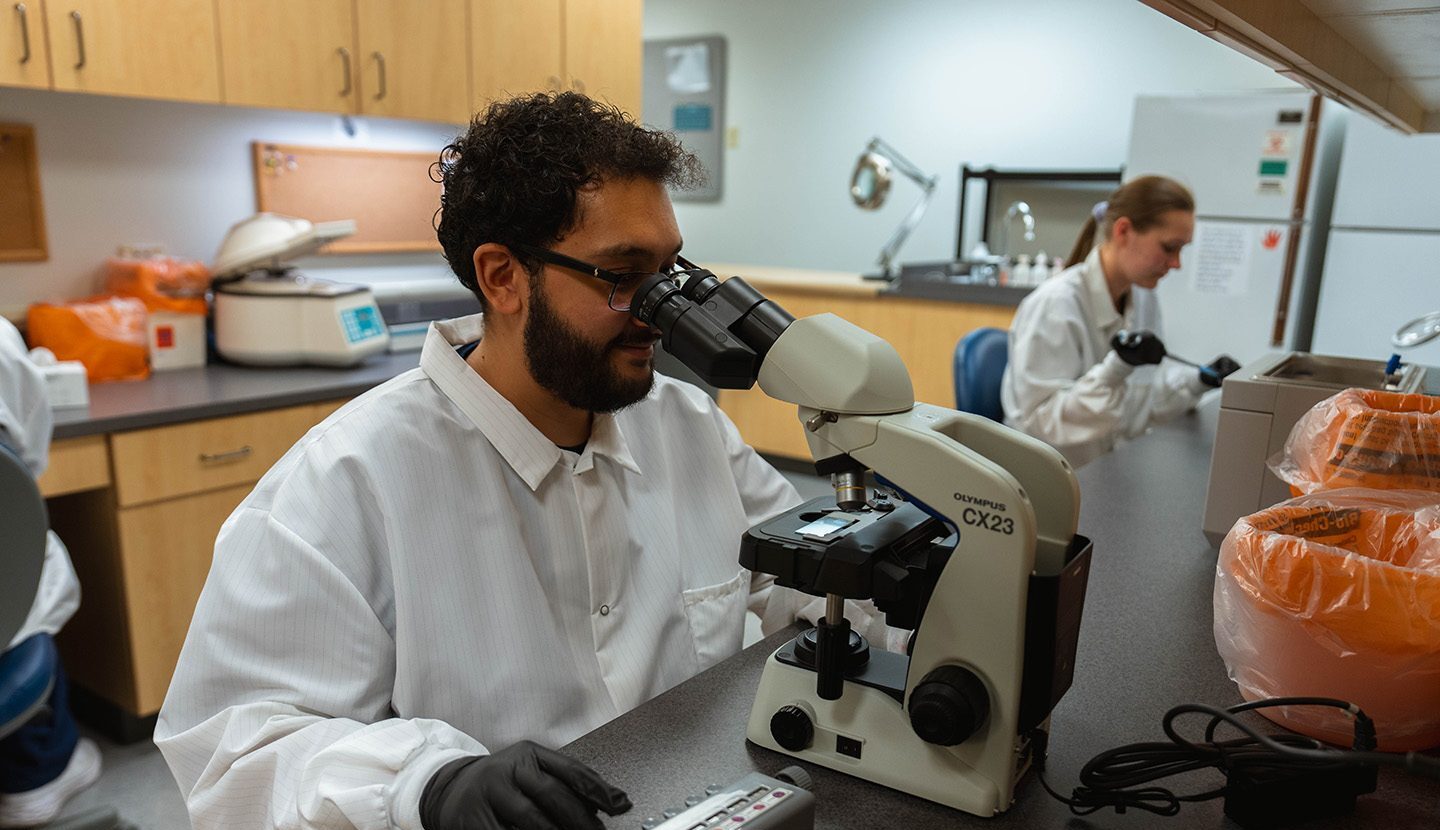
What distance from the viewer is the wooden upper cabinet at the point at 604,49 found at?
3.56m

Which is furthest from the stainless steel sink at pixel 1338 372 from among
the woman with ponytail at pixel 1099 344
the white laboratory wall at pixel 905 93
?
the white laboratory wall at pixel 905 93

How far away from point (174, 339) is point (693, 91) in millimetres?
3651

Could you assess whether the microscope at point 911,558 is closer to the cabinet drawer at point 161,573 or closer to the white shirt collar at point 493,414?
the white shirt collar at point 493,414

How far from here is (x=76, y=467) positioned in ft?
6.87

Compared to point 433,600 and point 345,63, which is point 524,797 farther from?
point 345,63

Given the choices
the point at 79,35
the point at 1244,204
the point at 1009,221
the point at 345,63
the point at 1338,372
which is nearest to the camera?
the point at 1338,372

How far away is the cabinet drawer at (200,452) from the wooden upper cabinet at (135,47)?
0.86 metres

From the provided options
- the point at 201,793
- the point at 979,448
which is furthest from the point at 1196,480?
the point at 201,793

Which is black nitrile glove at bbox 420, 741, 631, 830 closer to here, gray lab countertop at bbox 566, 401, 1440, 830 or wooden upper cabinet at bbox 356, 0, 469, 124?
gray lab countertop at bbox 566, 401, 1440, 830

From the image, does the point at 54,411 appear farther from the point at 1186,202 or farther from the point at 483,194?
the point at 1186,202

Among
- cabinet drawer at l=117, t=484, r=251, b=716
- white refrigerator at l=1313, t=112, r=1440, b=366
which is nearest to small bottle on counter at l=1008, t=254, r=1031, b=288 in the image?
white refrigerator at l=1313, t=112, r=1440, b=366

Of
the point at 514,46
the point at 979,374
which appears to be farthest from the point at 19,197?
the point at 979,374

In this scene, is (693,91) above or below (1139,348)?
above

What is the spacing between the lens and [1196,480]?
1901 millimetres
